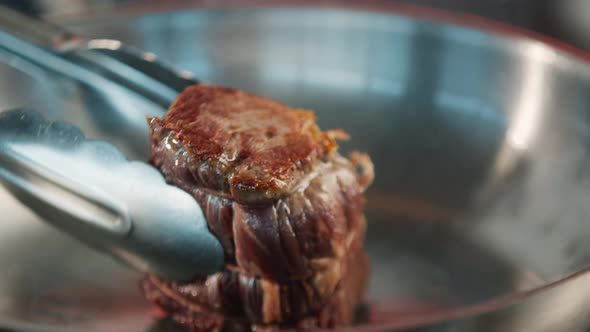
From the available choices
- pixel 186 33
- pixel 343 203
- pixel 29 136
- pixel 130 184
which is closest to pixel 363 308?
pixel 343 203

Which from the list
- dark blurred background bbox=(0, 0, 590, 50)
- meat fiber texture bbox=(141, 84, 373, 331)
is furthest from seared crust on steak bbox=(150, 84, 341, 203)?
dark blurred background bbox=(0, 0, 590, 50)

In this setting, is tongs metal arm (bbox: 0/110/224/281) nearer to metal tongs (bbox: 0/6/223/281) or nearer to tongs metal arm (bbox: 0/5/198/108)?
metal tongs (bbox: 0/6/223/281)

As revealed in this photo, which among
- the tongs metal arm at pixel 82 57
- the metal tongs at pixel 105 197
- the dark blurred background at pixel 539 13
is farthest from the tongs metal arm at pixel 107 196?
the dark blurred background at pixel 539 13

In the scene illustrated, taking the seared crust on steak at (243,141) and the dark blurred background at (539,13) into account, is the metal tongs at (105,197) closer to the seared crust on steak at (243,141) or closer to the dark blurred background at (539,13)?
the seared crust on steak at (243,141)

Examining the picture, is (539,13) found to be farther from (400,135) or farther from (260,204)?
(260,204)

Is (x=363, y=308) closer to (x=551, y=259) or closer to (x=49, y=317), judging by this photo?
(x=551, y=259)

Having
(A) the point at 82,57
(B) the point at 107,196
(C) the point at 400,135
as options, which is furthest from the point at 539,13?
(B) the point at 107,196
